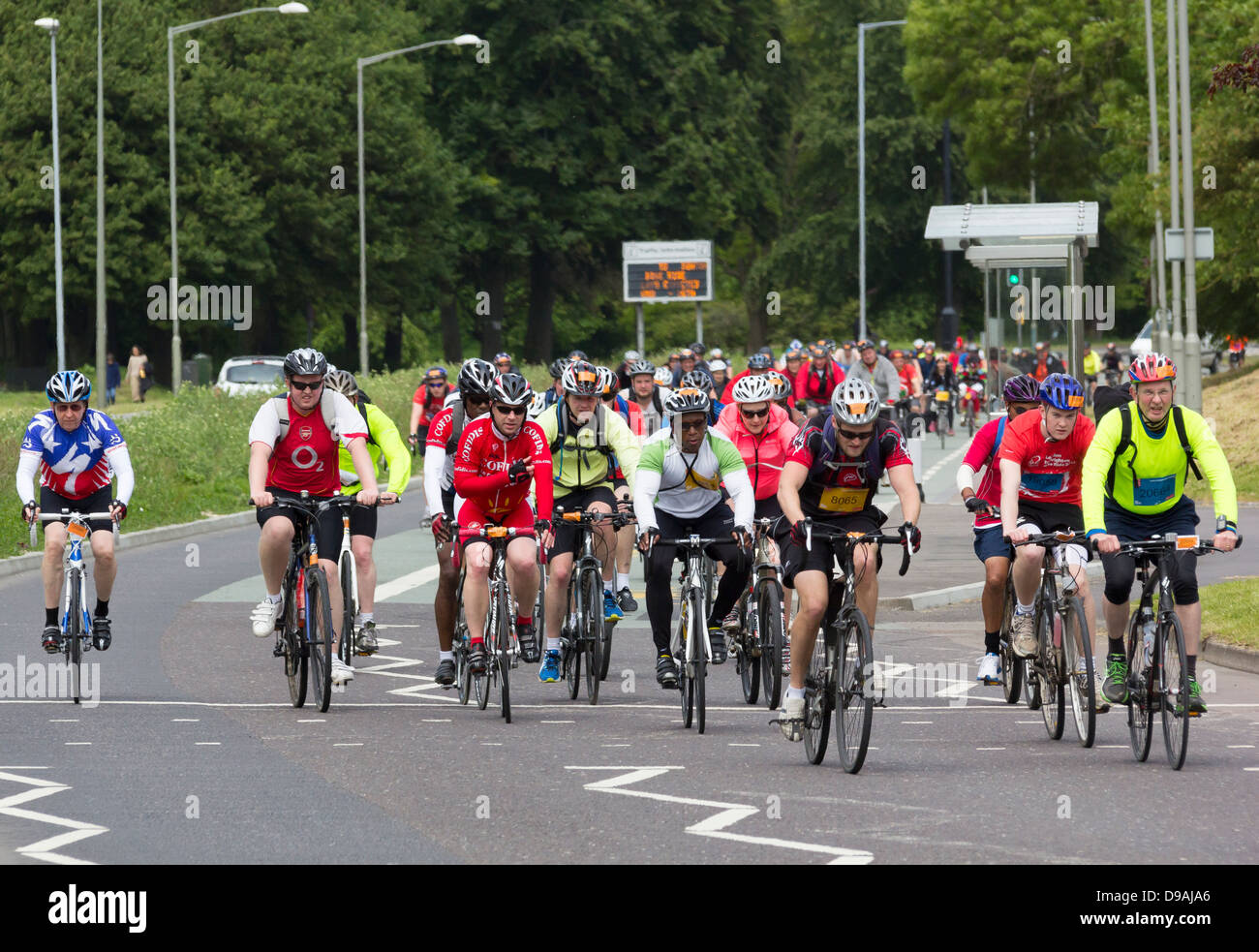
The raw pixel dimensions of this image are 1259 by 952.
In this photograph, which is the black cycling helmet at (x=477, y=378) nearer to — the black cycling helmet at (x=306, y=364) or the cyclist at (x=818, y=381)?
the black cycling helmet at (x=306, y=364)

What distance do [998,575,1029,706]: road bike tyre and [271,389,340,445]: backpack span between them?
11.7 ft

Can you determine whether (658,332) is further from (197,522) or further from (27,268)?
(197,522)

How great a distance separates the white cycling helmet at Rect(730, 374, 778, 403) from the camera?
12766mm

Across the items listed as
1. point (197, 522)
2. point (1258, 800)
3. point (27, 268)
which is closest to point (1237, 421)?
point (197, 522)

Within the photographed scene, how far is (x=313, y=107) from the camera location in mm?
62750

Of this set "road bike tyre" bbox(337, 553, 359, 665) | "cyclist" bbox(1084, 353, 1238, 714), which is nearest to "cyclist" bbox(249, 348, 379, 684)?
"road bike tyre" bbox(337, 553, 359, 665)

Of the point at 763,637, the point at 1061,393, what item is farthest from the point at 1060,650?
the point at 763,637

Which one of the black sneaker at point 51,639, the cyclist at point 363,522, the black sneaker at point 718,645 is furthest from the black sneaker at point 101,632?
the black sneaker at point 718,645

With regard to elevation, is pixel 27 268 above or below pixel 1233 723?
above

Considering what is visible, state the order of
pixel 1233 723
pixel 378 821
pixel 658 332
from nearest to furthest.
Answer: pixel 378 821 < pixel 1233 723 < pixel 658 332

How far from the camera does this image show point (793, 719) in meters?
9.93

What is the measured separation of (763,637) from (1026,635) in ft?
4.37

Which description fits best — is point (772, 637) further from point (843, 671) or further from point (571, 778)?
point (571, 778)

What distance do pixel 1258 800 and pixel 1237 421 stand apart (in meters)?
24.5
